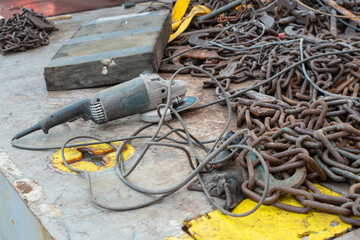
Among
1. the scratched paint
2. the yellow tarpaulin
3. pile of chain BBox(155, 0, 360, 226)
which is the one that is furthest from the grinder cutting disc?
the yellow tarpaulin

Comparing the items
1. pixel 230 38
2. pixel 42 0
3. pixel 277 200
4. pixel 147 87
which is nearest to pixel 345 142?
pixel 277 200

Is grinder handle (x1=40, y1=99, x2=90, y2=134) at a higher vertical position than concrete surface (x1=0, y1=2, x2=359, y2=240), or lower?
higher

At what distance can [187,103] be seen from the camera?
345 centimetres

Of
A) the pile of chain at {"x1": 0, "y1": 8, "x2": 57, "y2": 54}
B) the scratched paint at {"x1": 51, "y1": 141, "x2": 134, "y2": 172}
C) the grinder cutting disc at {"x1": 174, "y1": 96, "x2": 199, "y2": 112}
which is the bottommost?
the pile of chain at {"x1": 0, "y1": 8, "x2": 57, "y2": 54}

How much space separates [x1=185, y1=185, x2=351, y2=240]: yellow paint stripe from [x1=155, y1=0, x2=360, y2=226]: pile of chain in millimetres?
47

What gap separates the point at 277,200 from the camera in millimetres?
2258

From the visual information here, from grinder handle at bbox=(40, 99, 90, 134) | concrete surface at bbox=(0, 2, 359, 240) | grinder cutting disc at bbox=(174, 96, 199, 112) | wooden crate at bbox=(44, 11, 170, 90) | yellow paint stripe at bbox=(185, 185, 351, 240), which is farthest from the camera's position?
wooden crate at bbox=(44, 11, 170, 90)

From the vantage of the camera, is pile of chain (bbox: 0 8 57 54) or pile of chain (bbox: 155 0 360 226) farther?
pile of chain (bbox: 0 8 57 54)

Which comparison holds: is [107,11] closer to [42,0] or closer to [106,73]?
[42,0]

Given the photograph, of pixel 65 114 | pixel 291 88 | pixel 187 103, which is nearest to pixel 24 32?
pixel 65 114

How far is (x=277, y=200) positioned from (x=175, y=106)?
1.36 meters

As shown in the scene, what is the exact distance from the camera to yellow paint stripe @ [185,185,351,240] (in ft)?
6.75

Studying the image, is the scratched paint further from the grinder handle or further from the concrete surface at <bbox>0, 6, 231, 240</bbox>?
the grinder handle

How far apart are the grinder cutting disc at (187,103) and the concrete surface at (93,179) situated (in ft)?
0.30
